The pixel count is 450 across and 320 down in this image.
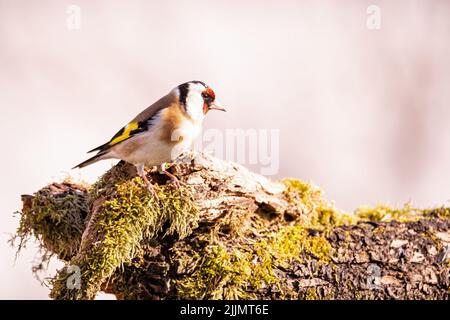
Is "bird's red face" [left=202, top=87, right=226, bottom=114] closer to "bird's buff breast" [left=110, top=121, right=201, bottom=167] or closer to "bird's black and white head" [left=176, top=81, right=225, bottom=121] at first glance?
"bird's black and white head" [left=176, top=81, right=225, bottom=121]

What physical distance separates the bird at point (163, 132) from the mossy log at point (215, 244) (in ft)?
0.33

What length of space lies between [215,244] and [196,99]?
1.08m

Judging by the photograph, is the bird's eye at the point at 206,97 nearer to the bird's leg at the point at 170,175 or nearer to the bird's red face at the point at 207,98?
the bird's red face at the point at 207,98

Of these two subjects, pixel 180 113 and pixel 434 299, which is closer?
pixel 434 299

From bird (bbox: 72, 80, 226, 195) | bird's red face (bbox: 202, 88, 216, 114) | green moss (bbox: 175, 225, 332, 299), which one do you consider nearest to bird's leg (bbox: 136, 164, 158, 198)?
bird (bbox: 72, 80, 226, 195)

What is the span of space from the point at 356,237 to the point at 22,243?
2245 mm

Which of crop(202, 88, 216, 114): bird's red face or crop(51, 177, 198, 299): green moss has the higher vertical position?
crop(202, 88, 216, 114): bird's red face

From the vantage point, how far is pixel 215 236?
144 inches

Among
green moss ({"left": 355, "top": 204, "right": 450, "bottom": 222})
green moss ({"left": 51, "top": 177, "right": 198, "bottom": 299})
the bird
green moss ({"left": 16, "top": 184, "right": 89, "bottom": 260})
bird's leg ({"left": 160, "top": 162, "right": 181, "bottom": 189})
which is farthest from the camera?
green moss ({"left": 355, "top": 204, "right": 450, "bottom": 222})

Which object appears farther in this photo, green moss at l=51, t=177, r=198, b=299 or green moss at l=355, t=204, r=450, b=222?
green moss at l=355, t=204, r=450, b=222

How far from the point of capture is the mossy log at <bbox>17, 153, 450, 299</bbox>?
3475 millimetres

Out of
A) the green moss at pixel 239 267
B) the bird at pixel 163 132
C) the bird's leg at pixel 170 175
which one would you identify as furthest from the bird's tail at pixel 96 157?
the green moss at pixel 239 267
